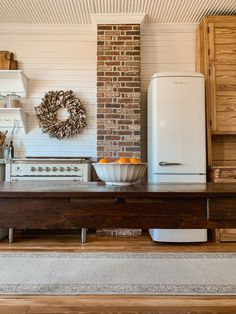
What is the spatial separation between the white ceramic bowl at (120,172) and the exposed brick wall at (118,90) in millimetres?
2284

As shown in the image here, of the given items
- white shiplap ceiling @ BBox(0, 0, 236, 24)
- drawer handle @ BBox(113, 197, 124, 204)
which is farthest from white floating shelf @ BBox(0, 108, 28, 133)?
drawer handle @ BBox(113, 197, 124, 204)

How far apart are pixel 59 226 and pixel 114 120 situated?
8.88 feet

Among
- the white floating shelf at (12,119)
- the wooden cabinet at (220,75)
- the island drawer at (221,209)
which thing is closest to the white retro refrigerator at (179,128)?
the wooden cabinet at (220,75)

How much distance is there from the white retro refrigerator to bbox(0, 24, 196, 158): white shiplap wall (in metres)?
0.72

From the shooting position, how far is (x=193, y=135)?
10.8ft

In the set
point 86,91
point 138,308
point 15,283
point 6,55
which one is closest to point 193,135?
point 86,91

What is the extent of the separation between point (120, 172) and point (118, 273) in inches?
50.1

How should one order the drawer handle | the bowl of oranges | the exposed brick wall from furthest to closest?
the exposed brick wall → the bowl of oranges → the drawer handle

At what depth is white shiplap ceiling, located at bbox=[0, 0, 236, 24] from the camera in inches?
137

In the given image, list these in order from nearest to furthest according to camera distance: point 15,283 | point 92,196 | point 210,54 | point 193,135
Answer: point 92,196 < point 15,283 < point 193,135 < point 210,54

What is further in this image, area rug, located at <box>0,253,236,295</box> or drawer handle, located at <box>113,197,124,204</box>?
area rug, located at <box>0,253,236,295</box>

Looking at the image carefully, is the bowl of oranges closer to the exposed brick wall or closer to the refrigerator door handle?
the refrigerator door handle

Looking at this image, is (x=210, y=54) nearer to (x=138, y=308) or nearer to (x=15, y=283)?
(x=138, y=308)

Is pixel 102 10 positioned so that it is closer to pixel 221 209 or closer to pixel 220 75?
pixel 220 75
